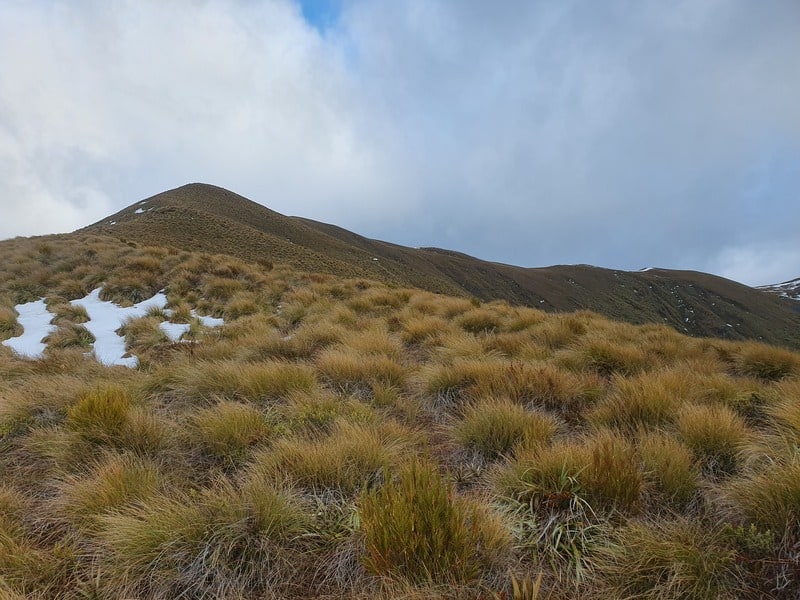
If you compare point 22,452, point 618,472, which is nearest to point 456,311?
point 618,472

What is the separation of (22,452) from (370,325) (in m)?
5.50

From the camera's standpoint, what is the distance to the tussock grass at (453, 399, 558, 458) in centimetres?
330

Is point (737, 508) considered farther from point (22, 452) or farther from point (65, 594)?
point (22, 452)

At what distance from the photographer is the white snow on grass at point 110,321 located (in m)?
7.09

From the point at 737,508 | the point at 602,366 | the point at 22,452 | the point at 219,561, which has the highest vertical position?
the point at 602,366

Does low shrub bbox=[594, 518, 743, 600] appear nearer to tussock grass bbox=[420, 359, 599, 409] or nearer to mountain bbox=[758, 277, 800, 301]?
tussock grass bbox=[420, 359, 599, 409]

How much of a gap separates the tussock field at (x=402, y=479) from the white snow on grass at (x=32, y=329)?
193cm

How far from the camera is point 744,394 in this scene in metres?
4.32

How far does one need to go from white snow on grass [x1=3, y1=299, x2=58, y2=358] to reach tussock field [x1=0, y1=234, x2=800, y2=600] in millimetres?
1926

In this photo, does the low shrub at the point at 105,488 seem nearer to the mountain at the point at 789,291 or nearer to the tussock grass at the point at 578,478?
the tussock grass at the point at 578,478

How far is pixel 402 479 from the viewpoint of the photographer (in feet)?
7.27

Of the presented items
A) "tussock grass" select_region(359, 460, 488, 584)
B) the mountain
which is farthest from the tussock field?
the mountain

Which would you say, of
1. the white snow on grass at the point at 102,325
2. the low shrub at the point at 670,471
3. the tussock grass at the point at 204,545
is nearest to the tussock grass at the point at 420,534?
the tussock grass at the point at 204,545

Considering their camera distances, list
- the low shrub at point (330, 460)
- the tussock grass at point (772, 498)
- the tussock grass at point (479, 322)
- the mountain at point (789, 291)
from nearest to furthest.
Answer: the tussock grass at point (772, 498), the low shrub at point (330, 460), the tussock grass at point (479, 322), the mountain at point (789, 291)
